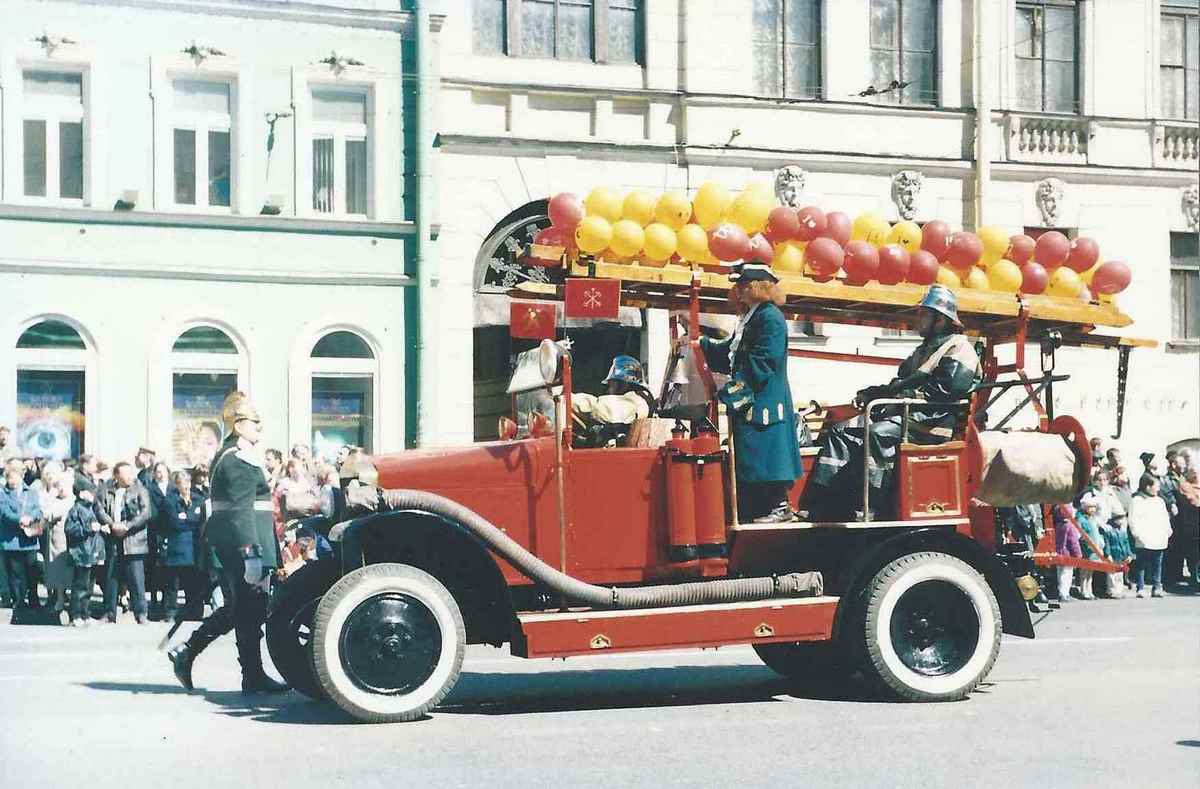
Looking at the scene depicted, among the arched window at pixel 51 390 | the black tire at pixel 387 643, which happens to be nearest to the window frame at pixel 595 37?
the arched window at pixel 51 390

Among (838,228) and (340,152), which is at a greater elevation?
(340,152)

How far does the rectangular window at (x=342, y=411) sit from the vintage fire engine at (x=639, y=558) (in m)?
13.6

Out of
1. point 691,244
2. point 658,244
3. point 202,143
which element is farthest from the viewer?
point 202,143

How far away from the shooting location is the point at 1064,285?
11.9 metres

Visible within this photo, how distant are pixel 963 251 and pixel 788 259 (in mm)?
1186

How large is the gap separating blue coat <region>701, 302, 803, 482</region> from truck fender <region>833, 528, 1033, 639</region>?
0.70 m

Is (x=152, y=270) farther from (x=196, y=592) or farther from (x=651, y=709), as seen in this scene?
(x=651, y=709)

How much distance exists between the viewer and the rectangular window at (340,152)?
82.9ft

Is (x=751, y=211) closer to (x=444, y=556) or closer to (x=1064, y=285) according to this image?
(x=1064, y=285)

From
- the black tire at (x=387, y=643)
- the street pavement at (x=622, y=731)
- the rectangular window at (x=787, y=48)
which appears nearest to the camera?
the street pavement at (x=622, y=731)

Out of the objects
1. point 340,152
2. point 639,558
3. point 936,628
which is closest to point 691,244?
point 639,558

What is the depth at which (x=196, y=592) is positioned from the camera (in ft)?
42.9

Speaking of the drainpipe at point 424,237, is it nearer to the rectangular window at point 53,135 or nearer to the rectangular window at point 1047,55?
the rectangular window at point 53,135

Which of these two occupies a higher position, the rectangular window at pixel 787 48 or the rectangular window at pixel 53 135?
the rectangular window at pixel 787 48
